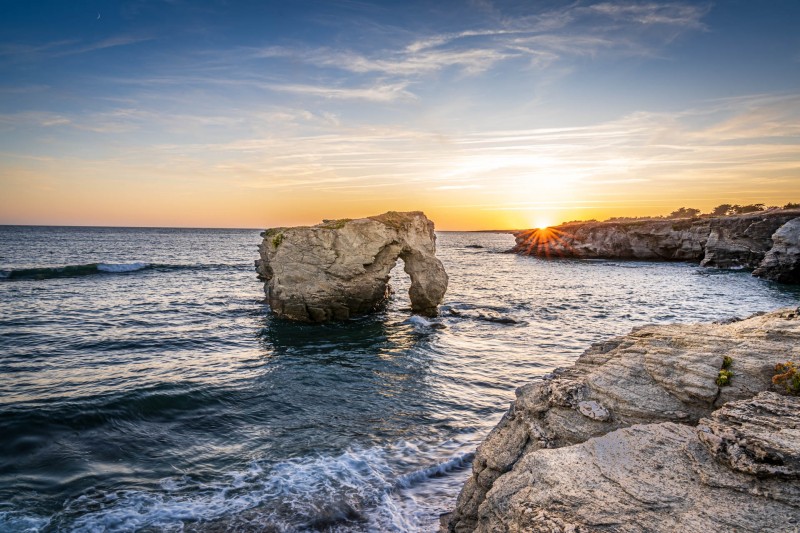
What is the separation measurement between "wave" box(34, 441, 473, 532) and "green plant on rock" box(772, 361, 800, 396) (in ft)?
22.0

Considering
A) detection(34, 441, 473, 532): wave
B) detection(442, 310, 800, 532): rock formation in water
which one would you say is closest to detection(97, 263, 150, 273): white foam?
detection(34, 441, 473, 532): wave

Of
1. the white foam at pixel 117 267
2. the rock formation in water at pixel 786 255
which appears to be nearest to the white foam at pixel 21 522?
the white foam at pixel 117 267

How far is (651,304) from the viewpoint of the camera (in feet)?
109

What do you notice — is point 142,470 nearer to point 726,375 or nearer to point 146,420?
point 146,420

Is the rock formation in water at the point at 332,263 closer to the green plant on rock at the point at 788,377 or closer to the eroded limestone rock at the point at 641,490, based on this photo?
the eroded limestone rock at the point at 641,490

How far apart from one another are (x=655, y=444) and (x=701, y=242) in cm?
8107

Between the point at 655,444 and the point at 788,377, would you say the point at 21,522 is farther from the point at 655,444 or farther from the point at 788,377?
the point at 788,377

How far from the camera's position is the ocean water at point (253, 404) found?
9180 millimetres

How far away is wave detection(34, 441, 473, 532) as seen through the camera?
8516 millimetres

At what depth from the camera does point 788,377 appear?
19.3ft

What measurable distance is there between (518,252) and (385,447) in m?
104

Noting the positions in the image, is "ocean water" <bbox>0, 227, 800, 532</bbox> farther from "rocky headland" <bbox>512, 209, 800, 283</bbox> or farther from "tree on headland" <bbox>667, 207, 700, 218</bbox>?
"tree on headland" <bbox>667, 207, 700, 218</bbox>

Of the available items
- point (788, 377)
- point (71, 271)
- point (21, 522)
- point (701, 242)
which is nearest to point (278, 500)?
point (21, 522)

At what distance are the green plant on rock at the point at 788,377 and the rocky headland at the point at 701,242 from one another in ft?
163
